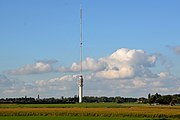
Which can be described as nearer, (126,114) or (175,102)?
(126,114)

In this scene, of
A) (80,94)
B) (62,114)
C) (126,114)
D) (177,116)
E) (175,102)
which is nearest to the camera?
(177,116)

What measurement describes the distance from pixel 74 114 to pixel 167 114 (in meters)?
19.2

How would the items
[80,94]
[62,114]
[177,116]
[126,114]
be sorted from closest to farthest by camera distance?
[177,116], [126,114], [62,114], [80,94]

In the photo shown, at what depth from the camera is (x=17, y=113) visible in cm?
9812

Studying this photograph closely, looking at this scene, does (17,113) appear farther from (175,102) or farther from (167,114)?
(175,102)

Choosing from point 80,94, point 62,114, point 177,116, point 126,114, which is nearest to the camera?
point 177,116

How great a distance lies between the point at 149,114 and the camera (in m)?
86.7

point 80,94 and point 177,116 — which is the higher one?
point 80,94

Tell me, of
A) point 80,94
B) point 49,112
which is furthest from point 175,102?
point 49,112

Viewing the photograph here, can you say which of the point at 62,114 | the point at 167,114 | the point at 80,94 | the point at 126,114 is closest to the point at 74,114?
the point at 62,114

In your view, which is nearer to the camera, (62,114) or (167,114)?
(167,114)

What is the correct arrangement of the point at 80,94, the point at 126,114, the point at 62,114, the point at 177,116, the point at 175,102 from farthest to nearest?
the point at 175,102, the point at 80,94, the point at 62,114, the point at 126,114, the point at 177,116

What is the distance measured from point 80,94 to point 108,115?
87593 mm

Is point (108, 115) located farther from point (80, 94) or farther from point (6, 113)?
point (80, 94)
